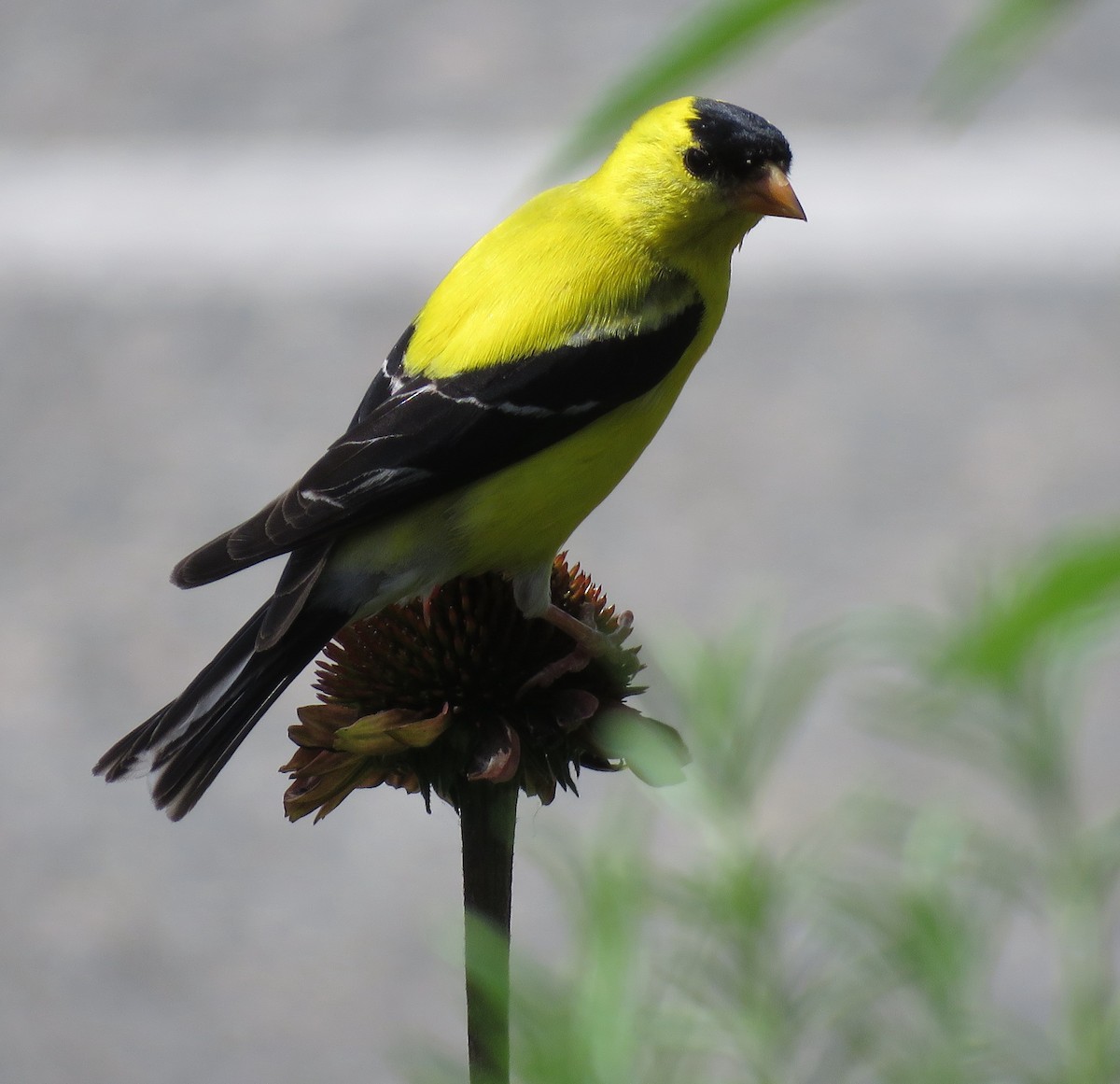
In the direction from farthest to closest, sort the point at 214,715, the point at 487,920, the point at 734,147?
1. the point at 734,147
2. the point at 214,715
3. the point at 487,920

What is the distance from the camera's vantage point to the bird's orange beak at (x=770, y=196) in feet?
4.45

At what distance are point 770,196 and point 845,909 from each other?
0.73 m

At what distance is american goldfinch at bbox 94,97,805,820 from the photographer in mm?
1198

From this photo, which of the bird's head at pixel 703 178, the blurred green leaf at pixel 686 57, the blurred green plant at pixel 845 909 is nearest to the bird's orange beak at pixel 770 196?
the bird's head at pixel 703 178

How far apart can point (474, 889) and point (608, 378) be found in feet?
1.86

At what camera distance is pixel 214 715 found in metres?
1.19

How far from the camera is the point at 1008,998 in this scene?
133 inches

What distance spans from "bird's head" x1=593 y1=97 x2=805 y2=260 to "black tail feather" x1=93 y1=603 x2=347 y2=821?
57cm

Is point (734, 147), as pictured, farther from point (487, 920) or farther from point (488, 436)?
point (487, 920)

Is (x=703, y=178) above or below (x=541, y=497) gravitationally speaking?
above

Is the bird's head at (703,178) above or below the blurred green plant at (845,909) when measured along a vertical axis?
above

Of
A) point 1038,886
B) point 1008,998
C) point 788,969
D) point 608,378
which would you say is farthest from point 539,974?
point 1008,998

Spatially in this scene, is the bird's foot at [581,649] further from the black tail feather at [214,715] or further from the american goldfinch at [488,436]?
the black tail feather at [214,715]

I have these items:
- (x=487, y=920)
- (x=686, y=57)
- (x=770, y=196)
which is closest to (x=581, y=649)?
(x=487, y=920)
